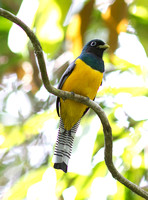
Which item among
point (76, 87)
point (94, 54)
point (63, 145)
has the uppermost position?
point (94, 54)

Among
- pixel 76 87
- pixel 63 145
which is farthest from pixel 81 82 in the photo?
pixel 63 145

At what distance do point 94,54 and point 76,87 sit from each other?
57 centimetres

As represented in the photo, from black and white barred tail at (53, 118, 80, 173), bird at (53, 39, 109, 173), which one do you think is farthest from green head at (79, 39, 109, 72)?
black and white barred tail at (53, 118, 80, 173)

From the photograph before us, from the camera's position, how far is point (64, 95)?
9.40 feet

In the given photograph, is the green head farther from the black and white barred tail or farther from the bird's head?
the black and white barred tail

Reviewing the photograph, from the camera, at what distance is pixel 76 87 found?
3.43 meters

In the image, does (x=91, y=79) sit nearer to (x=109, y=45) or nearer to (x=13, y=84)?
Result: (x=109, y=45)

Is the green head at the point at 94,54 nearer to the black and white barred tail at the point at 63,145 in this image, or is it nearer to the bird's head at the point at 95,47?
the bird's head at the point at 95,47

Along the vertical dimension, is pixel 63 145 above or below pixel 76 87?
below

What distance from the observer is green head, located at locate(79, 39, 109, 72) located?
3580 mm

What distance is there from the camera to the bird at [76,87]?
11.3 ft

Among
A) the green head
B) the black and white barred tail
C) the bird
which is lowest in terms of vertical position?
the black and white barred tail

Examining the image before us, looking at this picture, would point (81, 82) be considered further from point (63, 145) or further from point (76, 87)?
point (63, 145)

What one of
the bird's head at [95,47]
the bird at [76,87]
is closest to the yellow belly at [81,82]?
the bird at [76,87]
